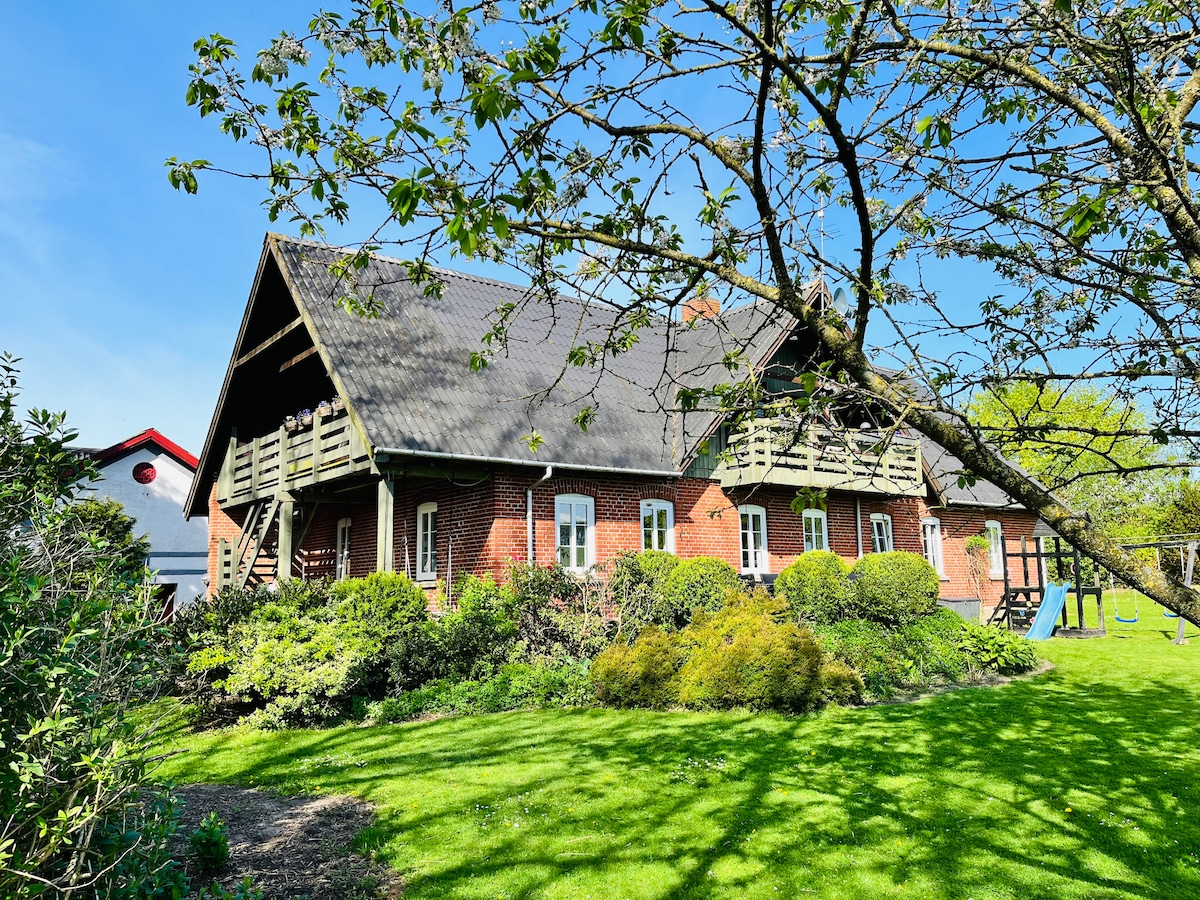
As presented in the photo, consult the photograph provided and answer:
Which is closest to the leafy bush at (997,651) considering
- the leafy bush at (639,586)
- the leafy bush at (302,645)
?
the leafy bush at (639,586)

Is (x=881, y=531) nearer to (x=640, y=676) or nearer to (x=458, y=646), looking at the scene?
(x=640, y=676)

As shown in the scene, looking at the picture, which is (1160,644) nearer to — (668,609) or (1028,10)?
(668,609)

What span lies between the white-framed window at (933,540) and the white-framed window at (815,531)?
4.92 metres

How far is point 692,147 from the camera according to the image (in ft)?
13.9

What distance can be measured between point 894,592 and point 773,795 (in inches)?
311

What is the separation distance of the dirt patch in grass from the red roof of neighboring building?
21892 mm

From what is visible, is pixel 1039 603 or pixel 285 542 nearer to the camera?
pixel 285 542

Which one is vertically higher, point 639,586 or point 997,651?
point 639,586

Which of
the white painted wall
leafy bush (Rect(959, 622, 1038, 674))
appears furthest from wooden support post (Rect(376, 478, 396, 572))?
the white painted wall

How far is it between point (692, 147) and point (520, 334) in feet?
44.5

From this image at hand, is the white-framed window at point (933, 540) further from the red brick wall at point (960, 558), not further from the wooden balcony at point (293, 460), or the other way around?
the wooden balcony at point (293, 460)

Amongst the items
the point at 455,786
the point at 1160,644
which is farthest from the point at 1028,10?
the point at 1160,644

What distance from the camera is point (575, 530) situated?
49.0ft

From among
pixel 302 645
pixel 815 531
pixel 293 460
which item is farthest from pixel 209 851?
pixel 815 531
